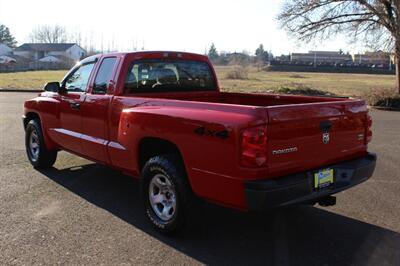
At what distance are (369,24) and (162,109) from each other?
2195 centimetres

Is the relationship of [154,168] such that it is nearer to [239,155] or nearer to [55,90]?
[239,155]

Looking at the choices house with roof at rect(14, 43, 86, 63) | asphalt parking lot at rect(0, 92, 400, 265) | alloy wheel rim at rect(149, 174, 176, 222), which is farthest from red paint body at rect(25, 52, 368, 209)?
house with roof at rect(14, 43, 86, 63)

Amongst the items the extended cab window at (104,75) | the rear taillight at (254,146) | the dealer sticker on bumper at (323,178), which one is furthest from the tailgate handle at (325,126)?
the extended cab window at (104,75)

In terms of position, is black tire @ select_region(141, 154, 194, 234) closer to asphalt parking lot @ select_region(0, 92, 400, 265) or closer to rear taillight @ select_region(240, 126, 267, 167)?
asphalt parking lot @ select_region(0, 92, 400, 265)

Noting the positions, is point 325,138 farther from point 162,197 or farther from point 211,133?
point 162,197

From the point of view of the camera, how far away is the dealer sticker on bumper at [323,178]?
454 cm

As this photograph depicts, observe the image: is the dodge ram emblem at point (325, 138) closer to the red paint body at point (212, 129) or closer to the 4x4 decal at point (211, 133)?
the red paint body at point (212, 129)

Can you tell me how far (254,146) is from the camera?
406 centimetres

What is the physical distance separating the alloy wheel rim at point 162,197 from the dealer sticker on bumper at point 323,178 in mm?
1373

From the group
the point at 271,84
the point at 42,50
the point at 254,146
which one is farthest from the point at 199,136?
the point at 42,50

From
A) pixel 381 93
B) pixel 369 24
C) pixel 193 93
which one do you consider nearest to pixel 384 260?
pixel 193 93

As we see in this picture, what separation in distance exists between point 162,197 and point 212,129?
118cm

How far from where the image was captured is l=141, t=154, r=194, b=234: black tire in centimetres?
472

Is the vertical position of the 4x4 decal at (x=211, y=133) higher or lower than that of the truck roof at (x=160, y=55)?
lower
